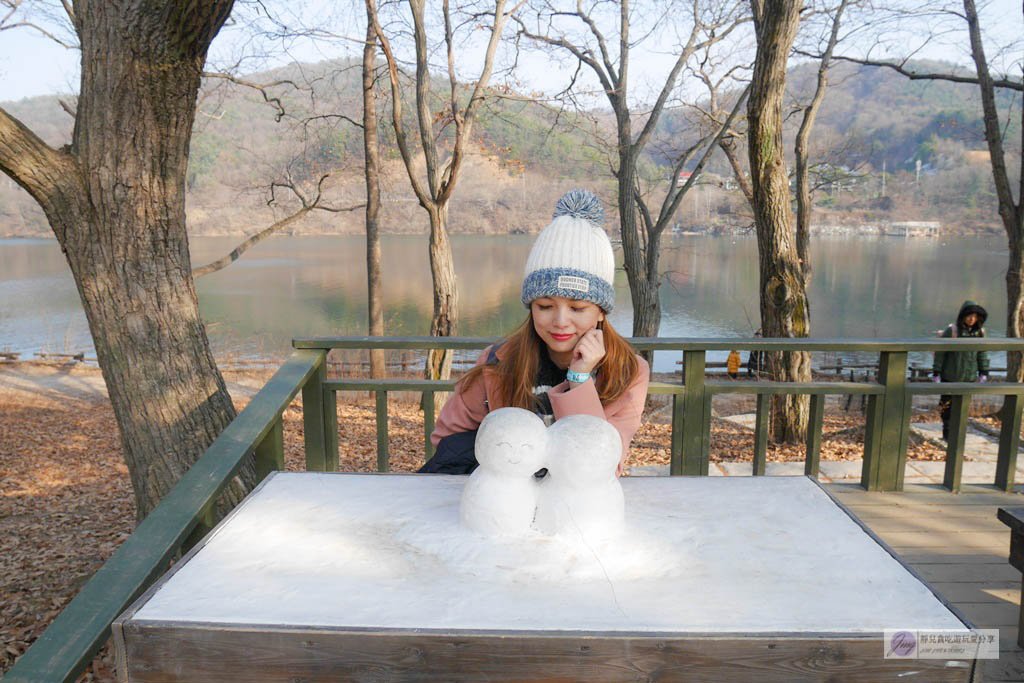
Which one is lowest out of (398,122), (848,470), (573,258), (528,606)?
(848,470)

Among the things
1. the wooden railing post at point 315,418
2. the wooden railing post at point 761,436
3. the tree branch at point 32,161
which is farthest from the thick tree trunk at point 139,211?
the wooden railing post at point 761,436

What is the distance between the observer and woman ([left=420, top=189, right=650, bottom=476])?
5.55 ft

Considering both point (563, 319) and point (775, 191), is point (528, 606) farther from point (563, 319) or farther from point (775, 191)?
point (775, 191)

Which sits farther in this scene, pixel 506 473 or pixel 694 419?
pixel 694 419

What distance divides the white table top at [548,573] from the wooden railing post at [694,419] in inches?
58.3

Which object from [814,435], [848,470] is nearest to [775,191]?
[848,470]

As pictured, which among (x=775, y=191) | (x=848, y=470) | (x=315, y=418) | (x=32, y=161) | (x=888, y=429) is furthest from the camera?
(x=775, y=191)

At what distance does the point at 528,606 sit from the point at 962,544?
8.05 feet

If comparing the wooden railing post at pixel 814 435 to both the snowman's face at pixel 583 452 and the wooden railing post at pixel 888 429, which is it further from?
the snowman's face at pixel 583 452

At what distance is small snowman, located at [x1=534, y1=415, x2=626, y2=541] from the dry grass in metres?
2.68

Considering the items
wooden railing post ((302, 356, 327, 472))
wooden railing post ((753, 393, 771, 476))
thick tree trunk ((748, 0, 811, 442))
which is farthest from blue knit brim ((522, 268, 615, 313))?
thick tree trunk ((748, 0, 811, 442))

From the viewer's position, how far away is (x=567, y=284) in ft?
5.54

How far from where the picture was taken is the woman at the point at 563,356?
1691 millimetres

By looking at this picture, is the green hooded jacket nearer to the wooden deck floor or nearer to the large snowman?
the wooden deck floor
